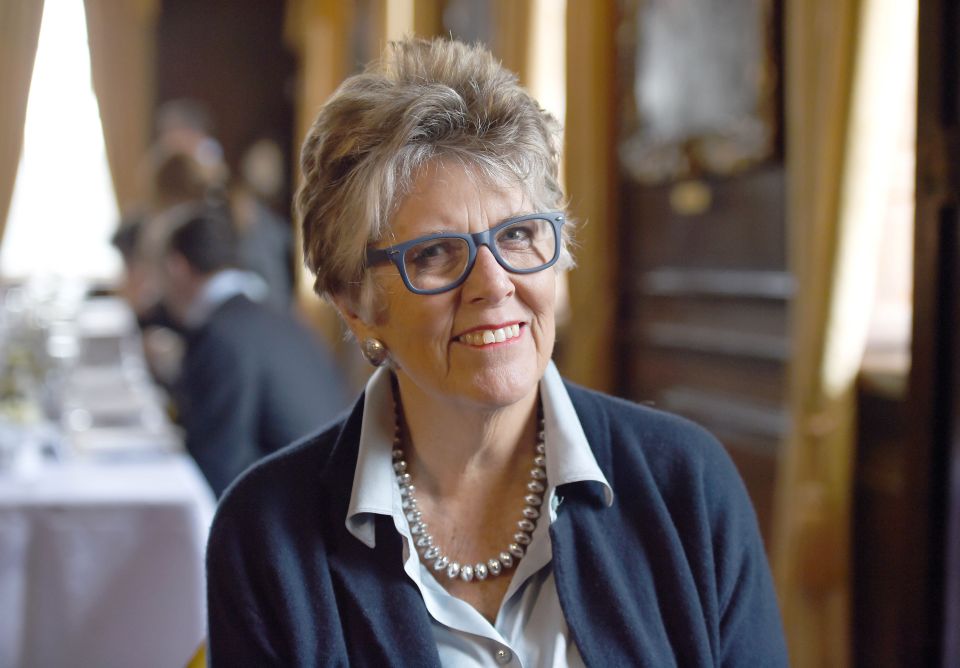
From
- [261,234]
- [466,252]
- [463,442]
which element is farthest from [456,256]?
[261,234]

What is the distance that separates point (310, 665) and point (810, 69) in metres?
2.15

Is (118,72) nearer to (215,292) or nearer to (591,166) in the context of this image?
(591,166)

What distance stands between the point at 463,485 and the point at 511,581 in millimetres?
157

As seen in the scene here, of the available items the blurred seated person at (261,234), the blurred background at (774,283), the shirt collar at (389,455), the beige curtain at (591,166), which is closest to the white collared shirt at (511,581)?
the shirt collar at (389,455)

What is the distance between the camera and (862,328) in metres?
2.69

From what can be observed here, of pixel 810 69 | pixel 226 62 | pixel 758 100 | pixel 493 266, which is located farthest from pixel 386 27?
pixel 493 266

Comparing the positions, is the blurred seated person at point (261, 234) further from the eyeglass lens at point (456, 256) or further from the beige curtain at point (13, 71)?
the eyeglass lens at point (456, 256)

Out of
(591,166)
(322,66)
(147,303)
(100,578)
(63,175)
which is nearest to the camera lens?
(100,578)

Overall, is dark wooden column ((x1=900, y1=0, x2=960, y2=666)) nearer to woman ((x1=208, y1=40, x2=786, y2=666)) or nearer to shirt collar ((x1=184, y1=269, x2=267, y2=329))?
woman ((x1=208, y1=40, x2=786, y2=666))

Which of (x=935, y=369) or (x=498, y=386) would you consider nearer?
(x=498, y=386)

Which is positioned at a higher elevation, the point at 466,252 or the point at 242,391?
the point at 466,252

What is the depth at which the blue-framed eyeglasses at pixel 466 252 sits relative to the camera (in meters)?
1.37

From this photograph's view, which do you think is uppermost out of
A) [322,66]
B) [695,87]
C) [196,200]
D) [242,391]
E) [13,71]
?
[322,66]

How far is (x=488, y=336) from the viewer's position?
54.4 inches
